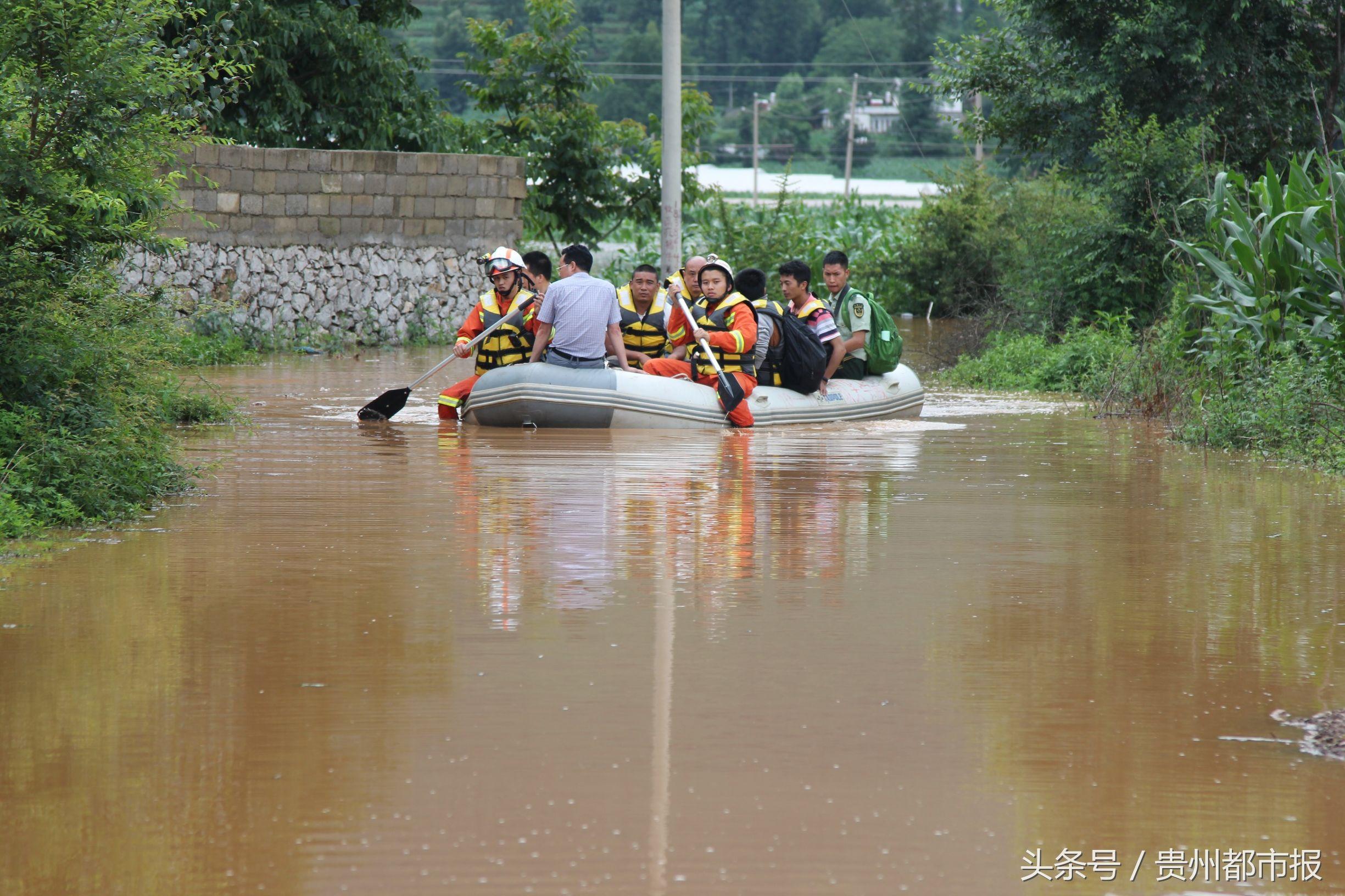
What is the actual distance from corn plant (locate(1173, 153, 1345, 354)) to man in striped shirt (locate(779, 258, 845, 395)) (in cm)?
303

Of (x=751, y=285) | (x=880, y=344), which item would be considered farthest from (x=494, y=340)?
(x=880, y=344)

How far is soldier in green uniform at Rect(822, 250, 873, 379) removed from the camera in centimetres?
1593

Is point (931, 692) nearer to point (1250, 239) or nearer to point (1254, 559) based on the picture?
point (1254, 559)

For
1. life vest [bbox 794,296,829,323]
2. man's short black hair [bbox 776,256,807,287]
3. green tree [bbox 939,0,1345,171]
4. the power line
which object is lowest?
life vest [bbox 794,296,829,323]

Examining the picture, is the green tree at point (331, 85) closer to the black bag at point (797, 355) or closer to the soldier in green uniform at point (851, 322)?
the soldier in green uniform at point (851, 322)

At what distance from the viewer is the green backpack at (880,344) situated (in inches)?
631

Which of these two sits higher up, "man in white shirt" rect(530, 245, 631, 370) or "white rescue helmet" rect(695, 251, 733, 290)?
"white rescue helmet" rect(695, 251, 733, 290)

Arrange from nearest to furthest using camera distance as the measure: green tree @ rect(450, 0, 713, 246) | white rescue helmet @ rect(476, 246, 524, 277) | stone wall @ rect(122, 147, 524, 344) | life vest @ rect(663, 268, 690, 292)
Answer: white rescue helmet @ rect(476, 246, 524, 277), life vest @ rect(663, 268, 690, 292), stone wall @ rect(122, 147, 524, 344), green tree @ rect(450, 0, 713, 246)

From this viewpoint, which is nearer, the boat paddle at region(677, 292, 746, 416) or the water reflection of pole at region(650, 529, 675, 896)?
the water reflection of pole at region(650, 529, 675, 896)

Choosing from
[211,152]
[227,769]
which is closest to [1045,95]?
[211,152]

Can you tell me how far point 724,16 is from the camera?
88062mm

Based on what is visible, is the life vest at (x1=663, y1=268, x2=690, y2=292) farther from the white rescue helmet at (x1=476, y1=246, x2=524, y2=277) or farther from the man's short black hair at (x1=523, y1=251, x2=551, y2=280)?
the white rescue helmet at (x1=476, y1=246, x2=524, y2=277)

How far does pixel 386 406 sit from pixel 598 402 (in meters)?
1.99

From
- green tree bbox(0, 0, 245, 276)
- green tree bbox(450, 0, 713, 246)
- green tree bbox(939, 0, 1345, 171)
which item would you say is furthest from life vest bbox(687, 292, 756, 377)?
green tree bbox(450, 0, 713, 246)
